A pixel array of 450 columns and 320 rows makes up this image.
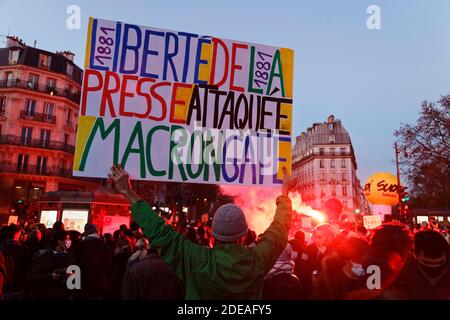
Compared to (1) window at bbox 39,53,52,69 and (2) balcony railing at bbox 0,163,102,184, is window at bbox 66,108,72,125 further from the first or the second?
(2) balcony railing at bbox 0,163,102,184

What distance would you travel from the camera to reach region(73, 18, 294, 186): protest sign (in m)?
3.64

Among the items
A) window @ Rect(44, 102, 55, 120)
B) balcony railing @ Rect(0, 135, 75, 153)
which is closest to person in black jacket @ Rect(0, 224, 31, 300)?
balcony railing @ Rect(0, 135, 75, 153)

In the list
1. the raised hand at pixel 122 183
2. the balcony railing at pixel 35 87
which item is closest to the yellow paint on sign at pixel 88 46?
the raised hand at pixel 122 183

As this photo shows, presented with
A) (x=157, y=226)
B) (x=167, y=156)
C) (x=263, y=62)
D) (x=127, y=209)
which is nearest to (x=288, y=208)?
(x=157, y=226)

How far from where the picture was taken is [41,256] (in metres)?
5.18

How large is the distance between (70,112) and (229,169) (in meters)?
44.0

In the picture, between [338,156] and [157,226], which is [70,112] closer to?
[157,226]

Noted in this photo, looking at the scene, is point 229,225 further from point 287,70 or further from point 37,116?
point 37,116

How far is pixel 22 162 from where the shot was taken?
38312mm

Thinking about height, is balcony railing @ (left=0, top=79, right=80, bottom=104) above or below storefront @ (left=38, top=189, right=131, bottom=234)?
above

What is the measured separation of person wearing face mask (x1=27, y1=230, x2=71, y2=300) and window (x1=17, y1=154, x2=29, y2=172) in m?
38.0

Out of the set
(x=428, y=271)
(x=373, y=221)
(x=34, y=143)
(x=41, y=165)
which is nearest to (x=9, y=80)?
(x=34, y=143)

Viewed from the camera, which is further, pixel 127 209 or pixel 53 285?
pixel 127 209

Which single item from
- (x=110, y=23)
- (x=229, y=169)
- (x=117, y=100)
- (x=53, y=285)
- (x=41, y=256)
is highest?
(x=110, y=23)
